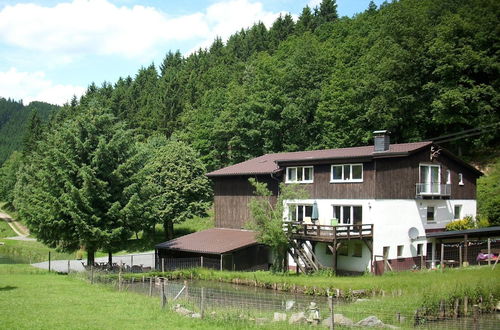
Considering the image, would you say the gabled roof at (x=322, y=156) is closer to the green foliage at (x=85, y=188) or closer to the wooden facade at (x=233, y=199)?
the wooden facade at (x=233, y=199)

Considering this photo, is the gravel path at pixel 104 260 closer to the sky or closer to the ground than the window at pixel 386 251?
closer to the ground

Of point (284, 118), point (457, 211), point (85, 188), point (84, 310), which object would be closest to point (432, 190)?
point (457, 211)

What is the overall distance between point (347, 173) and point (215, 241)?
10.9 m

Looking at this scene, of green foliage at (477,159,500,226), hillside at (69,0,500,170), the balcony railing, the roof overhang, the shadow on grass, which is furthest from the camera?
hillside at (69,0,500,170)

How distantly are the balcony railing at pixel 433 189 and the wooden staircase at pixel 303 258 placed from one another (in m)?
8.01

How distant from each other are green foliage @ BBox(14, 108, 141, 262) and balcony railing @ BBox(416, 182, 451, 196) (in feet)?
63.9

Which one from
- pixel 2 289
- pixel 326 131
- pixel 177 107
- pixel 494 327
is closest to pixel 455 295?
pixel 494 327

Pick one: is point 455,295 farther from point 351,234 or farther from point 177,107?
point 177,107

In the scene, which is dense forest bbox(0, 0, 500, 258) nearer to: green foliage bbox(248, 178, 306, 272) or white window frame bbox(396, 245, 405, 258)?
green foliage bbox(248, 178, 306, 272)

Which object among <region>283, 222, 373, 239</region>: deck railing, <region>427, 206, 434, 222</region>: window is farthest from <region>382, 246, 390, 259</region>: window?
<region>427, 206, 434, 222</region>: window

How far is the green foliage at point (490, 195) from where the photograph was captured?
36562 millimetres

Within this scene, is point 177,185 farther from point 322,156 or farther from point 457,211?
point 457,211

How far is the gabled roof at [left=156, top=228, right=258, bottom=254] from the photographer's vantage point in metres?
35.3

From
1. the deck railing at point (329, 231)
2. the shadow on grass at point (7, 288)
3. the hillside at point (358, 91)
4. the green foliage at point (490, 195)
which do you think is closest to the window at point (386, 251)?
the deck railing at point (329, 231)
